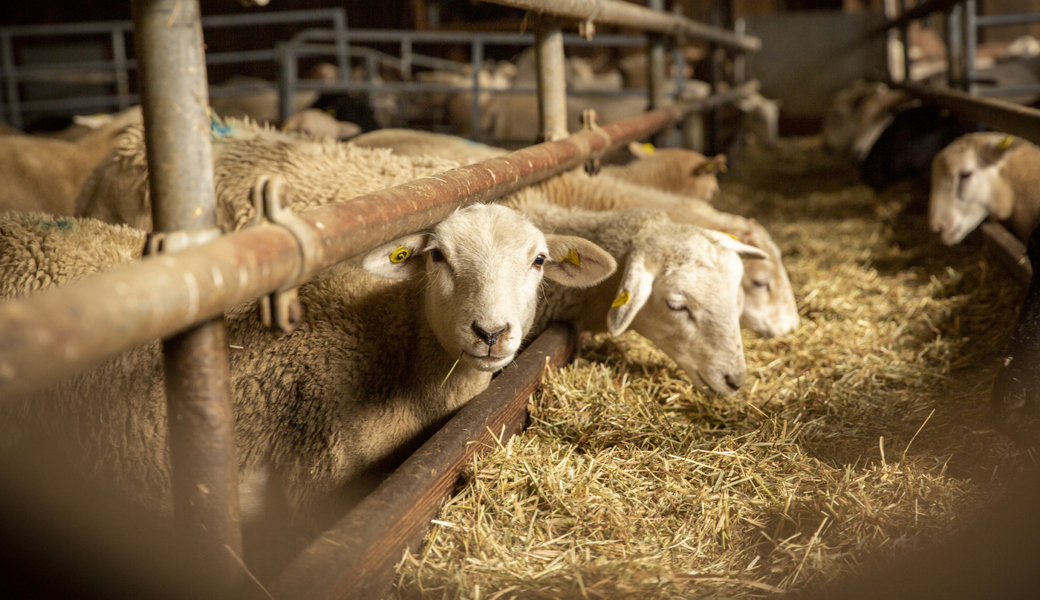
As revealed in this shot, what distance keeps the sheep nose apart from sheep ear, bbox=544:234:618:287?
463mm

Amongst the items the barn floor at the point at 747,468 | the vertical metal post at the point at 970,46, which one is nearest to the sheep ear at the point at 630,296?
the barn floor at the point at 747,468

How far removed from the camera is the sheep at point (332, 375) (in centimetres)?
192

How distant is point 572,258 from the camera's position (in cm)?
227

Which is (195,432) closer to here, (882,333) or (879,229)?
(882,333)

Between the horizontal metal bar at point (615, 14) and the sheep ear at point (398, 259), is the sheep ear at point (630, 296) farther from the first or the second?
the horizontal metal bar at point (615, 14)

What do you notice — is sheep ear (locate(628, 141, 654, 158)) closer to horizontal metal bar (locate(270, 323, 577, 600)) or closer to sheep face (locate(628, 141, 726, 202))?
sheep face (locate(628, 141, 726, 202))

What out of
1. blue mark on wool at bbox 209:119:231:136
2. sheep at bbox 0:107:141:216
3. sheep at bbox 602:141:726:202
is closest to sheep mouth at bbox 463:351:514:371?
blue mark on wool at bbox 209:119:231:136

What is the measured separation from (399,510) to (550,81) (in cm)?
221

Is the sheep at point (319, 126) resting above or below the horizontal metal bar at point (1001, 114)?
above

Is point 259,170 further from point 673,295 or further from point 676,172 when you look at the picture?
point 676,172

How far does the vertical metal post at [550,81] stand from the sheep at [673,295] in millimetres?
606

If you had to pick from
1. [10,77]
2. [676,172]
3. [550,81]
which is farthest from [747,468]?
[10,77]

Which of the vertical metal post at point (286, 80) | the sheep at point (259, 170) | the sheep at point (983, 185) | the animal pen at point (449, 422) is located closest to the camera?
the animal pen at point (449, 422)

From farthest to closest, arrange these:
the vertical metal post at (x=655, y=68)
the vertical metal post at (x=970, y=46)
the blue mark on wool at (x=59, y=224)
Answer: the vertical metal post at (x=970, y=46)
the vertical metal post at (x=655, y=68)
the blue mark on wool at (x=59, y=224)
